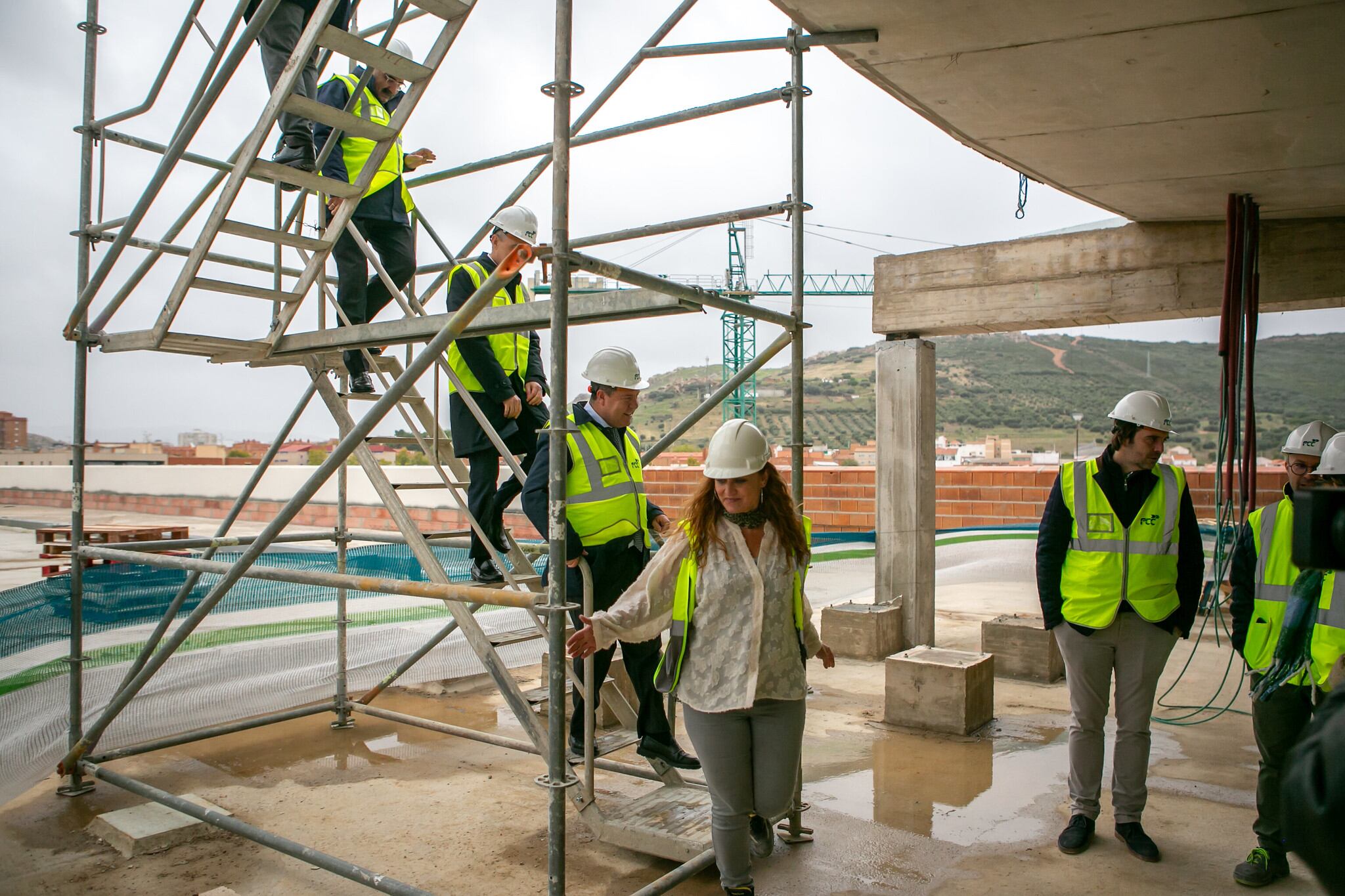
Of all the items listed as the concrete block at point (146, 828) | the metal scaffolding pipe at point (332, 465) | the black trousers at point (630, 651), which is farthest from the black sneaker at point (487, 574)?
the concrete block at point (146, 828)

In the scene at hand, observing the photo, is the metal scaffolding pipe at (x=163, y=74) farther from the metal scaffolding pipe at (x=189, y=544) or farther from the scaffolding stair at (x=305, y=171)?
the metal scaffolding pipe at (x=189, y=544)

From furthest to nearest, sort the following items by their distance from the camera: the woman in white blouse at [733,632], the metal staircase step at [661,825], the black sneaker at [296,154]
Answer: the black sneaker at [296,154] → the metal staircase step at [661,825] → the woman in white blouse at [733,632]

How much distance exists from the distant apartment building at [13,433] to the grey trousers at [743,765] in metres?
44.7

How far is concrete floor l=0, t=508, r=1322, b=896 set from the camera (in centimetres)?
359

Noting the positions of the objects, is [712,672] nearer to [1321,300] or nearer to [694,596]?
[694,596]

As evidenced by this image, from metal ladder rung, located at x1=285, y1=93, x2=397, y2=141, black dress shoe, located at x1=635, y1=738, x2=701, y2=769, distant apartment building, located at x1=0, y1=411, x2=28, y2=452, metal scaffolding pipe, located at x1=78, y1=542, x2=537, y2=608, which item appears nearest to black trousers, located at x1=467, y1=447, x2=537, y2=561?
metal scaffolding pipe, located at x1=78, y1=542, x2=537, y2=608

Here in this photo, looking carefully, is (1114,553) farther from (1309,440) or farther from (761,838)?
(761,838)

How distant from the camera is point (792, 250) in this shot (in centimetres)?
388

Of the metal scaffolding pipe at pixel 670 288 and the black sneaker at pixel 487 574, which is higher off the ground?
the metal scaffolding pipe at pixel 670 288

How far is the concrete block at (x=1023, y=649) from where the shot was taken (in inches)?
264

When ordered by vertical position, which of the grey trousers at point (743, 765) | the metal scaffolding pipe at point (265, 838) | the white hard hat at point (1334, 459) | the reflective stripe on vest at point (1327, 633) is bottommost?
the metal scaffolding pipe at point (265, 838)

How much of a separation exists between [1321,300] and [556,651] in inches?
232

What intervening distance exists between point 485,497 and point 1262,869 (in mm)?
3570

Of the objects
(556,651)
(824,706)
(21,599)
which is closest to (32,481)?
(21,599)
